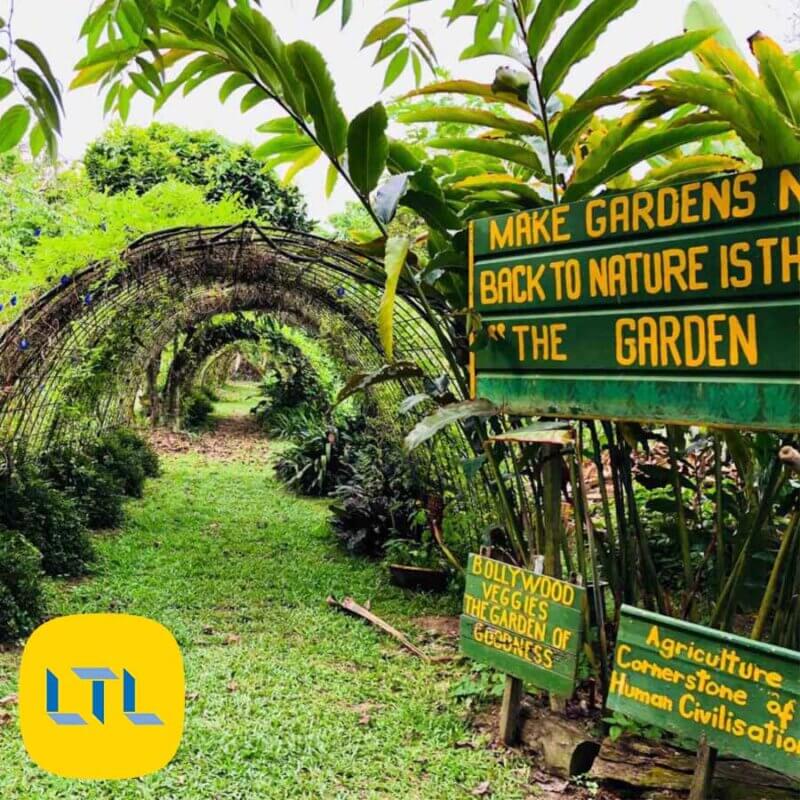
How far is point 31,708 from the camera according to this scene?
2.00 meters

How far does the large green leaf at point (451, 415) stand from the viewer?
6.30ft

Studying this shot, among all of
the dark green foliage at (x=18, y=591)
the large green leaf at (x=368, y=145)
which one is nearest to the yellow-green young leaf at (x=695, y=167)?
the large green leaf at (x=368, y=145)

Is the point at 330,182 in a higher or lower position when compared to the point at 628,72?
lower

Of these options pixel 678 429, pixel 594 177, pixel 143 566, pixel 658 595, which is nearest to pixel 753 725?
pixel 658 595

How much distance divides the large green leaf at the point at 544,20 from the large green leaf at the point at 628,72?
0.59 ft

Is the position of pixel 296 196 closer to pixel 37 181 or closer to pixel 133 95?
pixel 37 181

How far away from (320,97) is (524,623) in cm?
170

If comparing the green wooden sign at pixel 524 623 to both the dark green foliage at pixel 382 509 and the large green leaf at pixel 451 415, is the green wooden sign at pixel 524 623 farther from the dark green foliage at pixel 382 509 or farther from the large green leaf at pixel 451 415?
the dark green foliage at pixel 382 509

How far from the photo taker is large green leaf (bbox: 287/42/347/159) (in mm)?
1950

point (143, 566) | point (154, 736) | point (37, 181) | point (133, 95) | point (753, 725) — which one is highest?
point (37, 181)

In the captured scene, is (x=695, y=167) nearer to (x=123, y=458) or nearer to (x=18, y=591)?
(x=18, y=591)

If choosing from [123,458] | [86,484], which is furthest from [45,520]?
[123,458]

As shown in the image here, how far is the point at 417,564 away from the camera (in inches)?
190

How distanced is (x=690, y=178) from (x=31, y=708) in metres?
2.49
